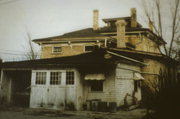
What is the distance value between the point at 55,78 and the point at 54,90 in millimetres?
713

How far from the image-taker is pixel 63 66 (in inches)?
486

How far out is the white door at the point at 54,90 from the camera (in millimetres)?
12031

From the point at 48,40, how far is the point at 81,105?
38.2ft

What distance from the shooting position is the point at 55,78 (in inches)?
493

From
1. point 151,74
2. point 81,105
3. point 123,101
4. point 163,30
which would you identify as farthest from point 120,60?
point 163,30

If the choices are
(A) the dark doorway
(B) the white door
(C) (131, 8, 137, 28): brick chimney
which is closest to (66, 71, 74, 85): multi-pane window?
(B) the white door

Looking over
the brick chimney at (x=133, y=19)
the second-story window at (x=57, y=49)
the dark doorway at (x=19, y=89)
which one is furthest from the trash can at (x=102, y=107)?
the brick chimney at (x=133, y=19)

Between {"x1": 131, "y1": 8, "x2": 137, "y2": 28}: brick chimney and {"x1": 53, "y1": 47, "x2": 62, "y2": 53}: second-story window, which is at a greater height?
{"x1": 131, "y1": 8, "x2": 137, "y2": 28}: brick chimney

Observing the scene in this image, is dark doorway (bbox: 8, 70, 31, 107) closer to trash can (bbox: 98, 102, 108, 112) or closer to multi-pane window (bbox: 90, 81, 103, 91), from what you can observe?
multi-pane window (bbox: 90, 81, 103, 91)

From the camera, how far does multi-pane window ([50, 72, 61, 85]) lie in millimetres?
12434

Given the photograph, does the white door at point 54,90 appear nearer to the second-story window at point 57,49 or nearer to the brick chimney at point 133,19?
the second-story window at point 57,49

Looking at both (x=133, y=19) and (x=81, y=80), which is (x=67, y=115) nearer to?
(x=81, y=80)

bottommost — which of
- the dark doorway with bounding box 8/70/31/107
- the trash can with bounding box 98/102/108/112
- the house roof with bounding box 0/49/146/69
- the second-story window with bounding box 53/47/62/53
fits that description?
the trash can with bounding box 98/102/108/112

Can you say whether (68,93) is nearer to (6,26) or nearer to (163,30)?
(6,26)
